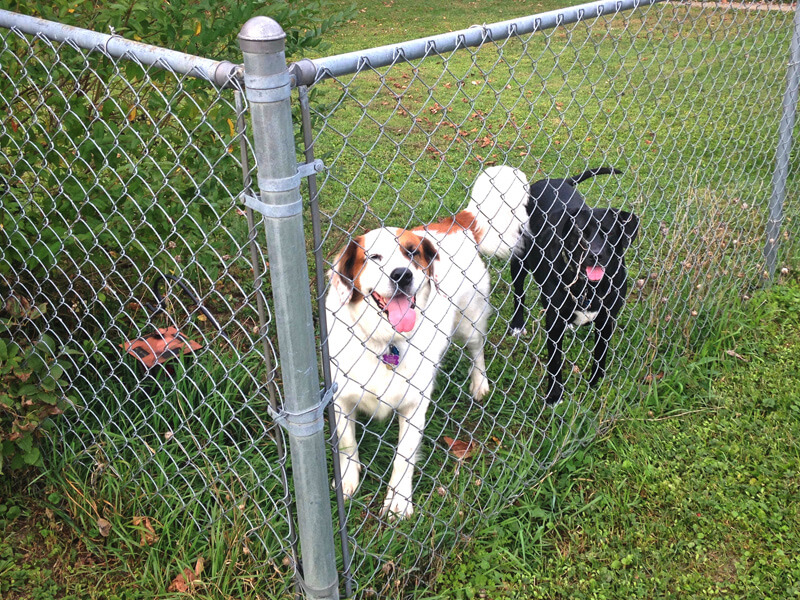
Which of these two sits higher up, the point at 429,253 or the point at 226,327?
the point at 429,253

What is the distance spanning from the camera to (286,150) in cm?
146

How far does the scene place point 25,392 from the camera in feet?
7.82

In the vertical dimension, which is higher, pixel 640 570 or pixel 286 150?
pixel 286 150

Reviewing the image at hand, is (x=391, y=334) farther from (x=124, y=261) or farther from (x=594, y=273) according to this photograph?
(x=124, y=261)

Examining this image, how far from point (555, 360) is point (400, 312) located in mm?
1067

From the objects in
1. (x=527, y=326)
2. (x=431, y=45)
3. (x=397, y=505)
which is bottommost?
(x=527, y=326)

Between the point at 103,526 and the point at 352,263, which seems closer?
the point at 103,526

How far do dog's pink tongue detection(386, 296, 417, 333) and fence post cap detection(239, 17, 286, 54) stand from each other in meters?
1.35

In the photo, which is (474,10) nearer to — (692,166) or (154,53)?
(692,166)

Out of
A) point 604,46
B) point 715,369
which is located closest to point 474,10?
point 604,46

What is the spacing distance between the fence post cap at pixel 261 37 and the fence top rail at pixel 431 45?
14 cm

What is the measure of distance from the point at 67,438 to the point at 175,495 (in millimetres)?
532

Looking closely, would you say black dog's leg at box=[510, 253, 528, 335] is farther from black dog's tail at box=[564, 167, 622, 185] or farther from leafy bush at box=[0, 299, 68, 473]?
leafy bush at box=[0, 299, 68, 473]

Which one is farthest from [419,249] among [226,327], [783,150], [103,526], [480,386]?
[783,150]
